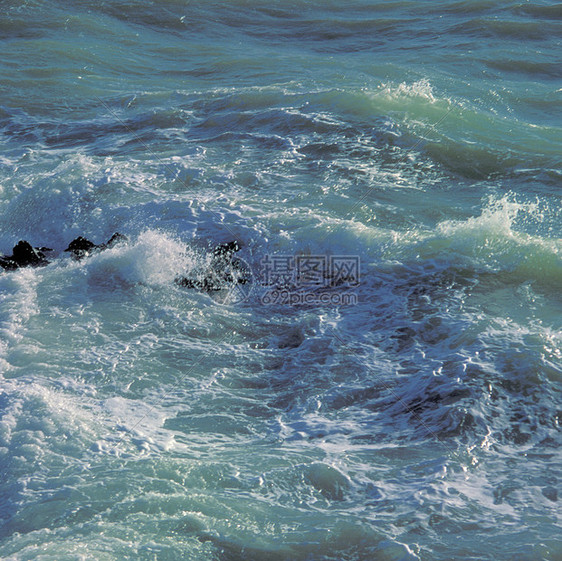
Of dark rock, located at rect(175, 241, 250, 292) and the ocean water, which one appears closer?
the ocean water

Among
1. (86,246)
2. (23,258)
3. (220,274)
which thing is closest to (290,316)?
(220,274)

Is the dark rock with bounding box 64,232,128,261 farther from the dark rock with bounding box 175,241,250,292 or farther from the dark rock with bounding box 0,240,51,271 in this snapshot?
the dark rock with bounding box 175,241,250,292

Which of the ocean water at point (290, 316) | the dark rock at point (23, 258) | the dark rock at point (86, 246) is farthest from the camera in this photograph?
the dark rock at point (86, 246)

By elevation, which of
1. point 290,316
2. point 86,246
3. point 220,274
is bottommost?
point 290,316

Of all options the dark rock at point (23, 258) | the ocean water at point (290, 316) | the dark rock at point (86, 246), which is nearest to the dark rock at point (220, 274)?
the ocean water at point (290, 316)

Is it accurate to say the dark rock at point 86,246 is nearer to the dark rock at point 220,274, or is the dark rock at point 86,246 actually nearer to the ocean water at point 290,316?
the ocean water at point 290,316

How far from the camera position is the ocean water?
4.00 m

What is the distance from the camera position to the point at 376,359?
18.5ft

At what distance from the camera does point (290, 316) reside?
254 inches

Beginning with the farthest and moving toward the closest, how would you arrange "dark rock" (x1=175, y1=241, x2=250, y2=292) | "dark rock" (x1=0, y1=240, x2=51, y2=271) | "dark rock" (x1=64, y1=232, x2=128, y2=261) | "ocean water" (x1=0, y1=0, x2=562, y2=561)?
"dark rock" (x1=64, y1=232, x2=128, y2=261), "dark rock" (x1=0, y1=240, x2=51, y2=271), "dark rock" (x1=175, y1=241, x2=250, y2=292), "ocean water" (x1=0, y1=0, x2=562, y2=561)

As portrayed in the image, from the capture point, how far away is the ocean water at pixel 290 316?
13.1ft

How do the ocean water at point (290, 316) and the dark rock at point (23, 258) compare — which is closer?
the ocean water at point (290, 316)

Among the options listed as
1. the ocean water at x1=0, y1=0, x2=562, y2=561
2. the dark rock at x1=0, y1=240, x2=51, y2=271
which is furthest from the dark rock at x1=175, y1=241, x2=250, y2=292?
the dark rock at x1=0, y1=240, x2=51, y2=271

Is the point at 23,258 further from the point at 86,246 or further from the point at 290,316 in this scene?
the point at 290,316
